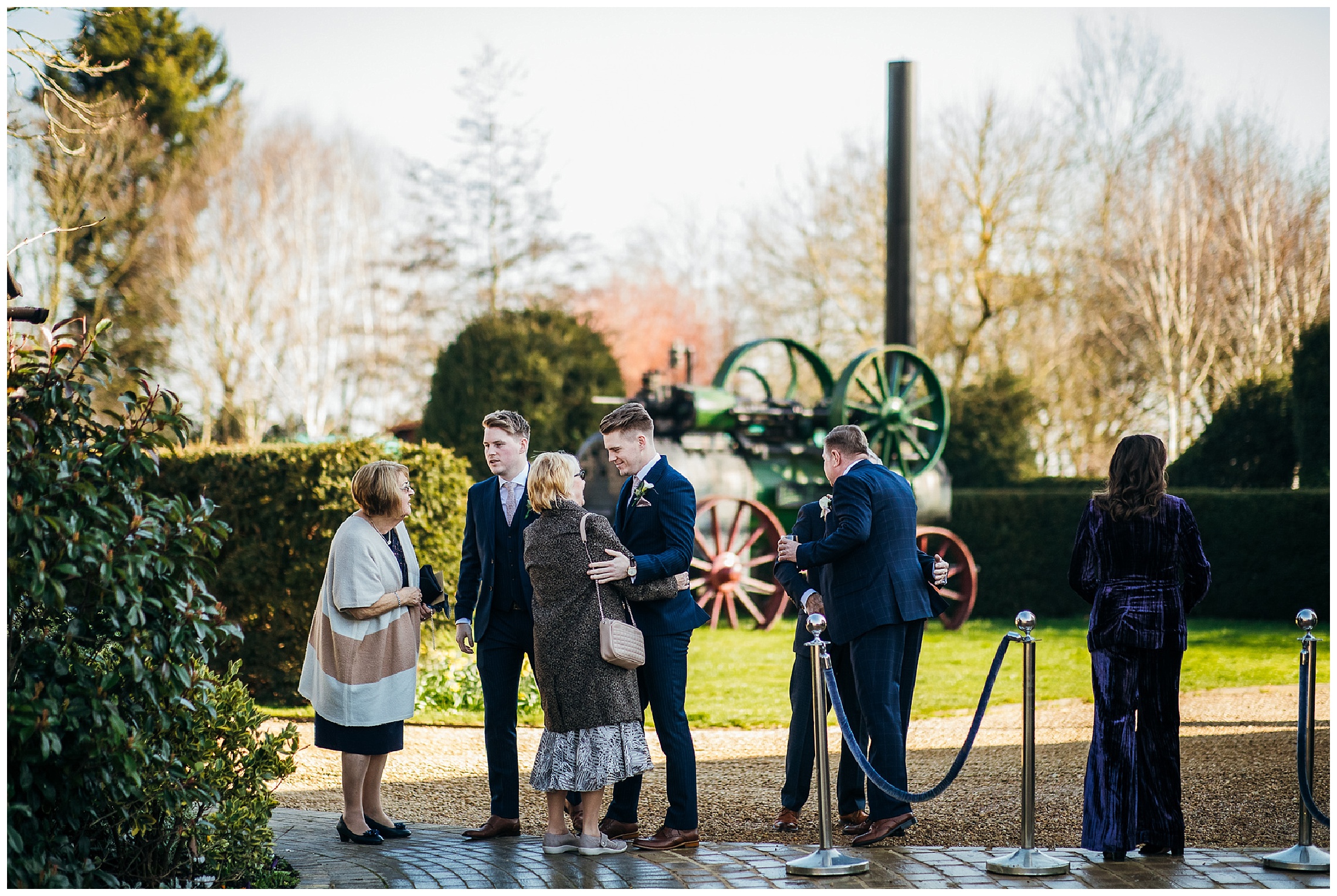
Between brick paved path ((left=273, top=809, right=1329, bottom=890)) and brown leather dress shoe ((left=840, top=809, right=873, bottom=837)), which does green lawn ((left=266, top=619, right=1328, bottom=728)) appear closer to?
brown leather dress shoe ((left=840, top=809, right=873, bottom=837))

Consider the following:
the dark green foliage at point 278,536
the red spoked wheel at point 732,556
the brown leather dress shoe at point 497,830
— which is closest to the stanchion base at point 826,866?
the brown leather dress shoe at point 497,830

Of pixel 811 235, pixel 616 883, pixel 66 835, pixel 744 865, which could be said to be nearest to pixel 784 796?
pixel 744 865

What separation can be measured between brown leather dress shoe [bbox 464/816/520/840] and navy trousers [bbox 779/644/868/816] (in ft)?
3.74

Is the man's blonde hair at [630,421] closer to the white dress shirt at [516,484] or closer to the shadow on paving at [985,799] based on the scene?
the white dress shirt at [516,484]

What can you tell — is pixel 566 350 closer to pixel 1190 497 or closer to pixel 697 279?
pixel 1190 497

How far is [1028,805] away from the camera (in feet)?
14.4

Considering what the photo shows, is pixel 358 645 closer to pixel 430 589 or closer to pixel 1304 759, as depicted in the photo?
pixel 430 589

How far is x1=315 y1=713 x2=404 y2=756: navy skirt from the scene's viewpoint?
15.8 feet

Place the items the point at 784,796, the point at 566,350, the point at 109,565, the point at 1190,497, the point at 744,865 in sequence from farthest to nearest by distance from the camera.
Answer: the point at 566,350 < the point at 1190,497 < the point at 784,796 < the point at 744,865 < the point at 109,565

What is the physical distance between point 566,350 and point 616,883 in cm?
1264

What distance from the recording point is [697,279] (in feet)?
119

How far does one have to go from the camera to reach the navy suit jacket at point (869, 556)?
4977mm

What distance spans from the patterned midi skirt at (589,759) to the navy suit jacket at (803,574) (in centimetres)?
102

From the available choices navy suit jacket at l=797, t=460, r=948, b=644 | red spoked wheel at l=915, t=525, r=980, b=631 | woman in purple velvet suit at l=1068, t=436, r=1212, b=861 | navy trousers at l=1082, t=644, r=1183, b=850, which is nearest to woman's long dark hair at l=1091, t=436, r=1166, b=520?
woman in purple velvet suit at l=1068, t=436, r=1212, b=861
